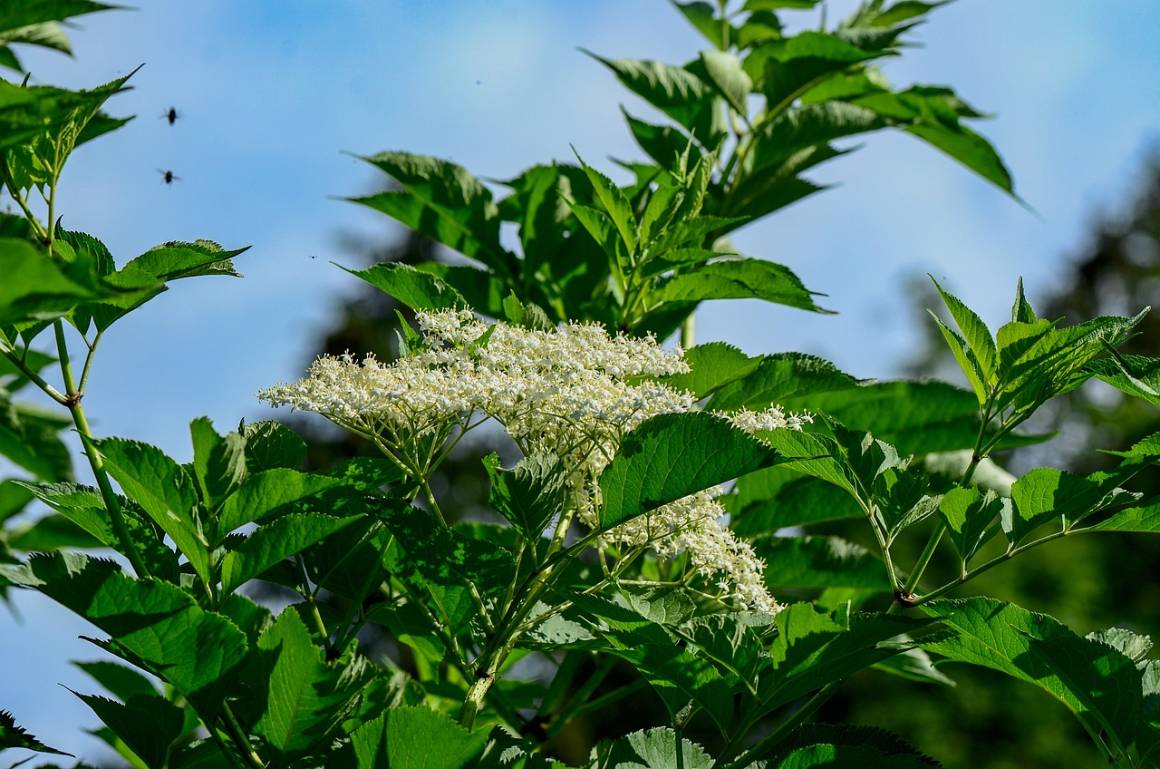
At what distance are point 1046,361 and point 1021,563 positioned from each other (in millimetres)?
17666

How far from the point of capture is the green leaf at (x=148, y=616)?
1.33 m

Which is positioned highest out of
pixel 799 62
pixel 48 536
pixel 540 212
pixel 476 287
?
pixel 799 62

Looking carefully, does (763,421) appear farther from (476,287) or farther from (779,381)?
(476,287)

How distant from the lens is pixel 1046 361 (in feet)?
5.16

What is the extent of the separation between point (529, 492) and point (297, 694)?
0.36 metres

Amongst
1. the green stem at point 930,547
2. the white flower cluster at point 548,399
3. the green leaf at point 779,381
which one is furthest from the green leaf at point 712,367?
the green stem at point 930,547

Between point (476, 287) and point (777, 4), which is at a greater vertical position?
point (777, 4)

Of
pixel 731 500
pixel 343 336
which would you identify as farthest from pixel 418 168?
pixel 343 336

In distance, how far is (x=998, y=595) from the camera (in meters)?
16.3

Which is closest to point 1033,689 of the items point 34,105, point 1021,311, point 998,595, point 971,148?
point 998,595

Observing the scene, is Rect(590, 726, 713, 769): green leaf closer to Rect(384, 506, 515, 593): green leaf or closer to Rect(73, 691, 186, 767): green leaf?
Rect(384, 506, 515, 593): green leaf

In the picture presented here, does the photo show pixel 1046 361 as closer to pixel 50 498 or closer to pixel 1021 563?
pixel 50 498

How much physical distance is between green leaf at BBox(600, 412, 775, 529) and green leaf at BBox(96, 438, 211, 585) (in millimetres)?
519

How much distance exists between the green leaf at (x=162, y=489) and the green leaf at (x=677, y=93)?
153 centimetres
